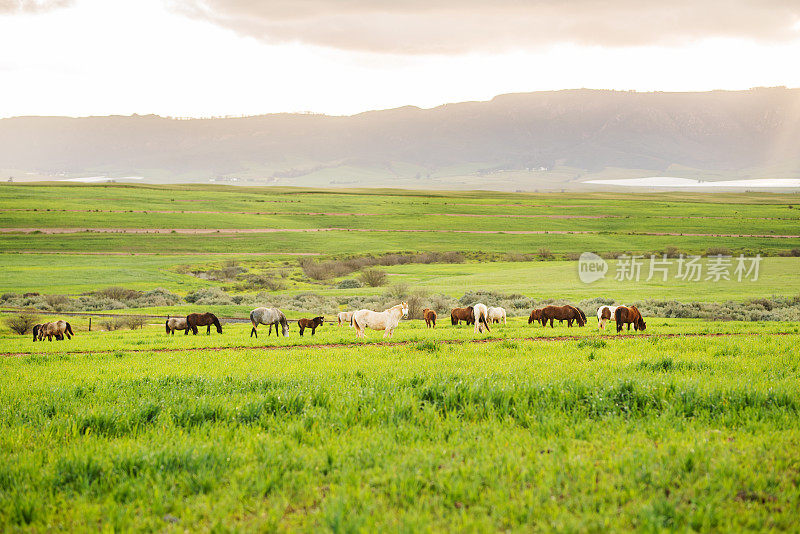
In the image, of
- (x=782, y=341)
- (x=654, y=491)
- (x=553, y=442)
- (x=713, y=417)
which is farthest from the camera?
(x=782, y=341)

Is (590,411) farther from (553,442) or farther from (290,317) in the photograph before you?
(290,317)

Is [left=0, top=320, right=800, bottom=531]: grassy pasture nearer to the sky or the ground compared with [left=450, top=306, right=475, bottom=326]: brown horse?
nearer to the sky

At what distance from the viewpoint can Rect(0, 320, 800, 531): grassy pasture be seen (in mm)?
4977

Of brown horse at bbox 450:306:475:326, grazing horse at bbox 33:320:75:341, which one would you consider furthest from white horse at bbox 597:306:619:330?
grazing horse at bbox 33:320:75:341

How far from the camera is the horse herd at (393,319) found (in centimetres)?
2311

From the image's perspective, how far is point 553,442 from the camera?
655cm

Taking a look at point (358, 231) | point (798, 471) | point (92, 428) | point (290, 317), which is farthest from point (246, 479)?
point (358, 231)

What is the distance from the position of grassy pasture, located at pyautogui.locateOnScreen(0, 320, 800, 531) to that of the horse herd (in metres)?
12.3

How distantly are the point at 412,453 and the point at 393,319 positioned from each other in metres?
16.6

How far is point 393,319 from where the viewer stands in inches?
901

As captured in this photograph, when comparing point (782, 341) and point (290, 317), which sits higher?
point (782, 341)

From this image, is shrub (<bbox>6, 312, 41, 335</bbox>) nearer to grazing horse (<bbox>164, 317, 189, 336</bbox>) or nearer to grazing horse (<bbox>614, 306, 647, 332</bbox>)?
grazing horse (<bbox>164, 317, 189, 336</bbox>)

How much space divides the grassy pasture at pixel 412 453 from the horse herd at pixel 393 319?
1226 centimetres

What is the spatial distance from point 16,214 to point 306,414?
429 feet
